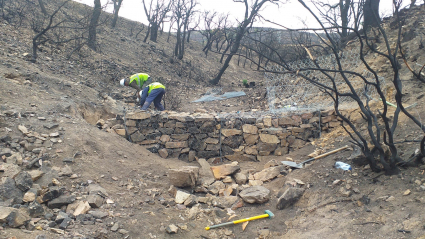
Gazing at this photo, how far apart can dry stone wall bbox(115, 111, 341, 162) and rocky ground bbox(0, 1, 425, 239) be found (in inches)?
8.9

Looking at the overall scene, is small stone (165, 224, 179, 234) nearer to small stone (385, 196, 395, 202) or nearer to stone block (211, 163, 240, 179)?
stone block (211, 163, 240, 179)

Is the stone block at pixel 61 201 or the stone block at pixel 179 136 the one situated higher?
the stone block at pixel 179 136

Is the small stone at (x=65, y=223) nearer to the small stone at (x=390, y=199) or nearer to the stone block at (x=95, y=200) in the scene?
the stone block at (x=95, y=200)

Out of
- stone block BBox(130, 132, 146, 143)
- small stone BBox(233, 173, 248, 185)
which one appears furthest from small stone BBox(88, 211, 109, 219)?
stone block BBox(130, 132, 146, 143)

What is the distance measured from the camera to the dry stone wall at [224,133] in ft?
17.2

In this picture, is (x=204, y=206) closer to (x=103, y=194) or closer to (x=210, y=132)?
(x=103, y=194)

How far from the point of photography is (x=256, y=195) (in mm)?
3641

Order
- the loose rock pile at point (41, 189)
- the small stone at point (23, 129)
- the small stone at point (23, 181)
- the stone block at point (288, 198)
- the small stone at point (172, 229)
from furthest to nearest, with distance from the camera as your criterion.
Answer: the small stone at point (23, 129) → the stone block at point (288, 198) → the small stone at point (172, 229) → the small stone at point (23, 181) → the loose rock pile at point (41, 189)

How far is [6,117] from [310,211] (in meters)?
4.16

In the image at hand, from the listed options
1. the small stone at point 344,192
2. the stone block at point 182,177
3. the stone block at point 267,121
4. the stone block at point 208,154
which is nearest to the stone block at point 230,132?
the stone block at point 208,154

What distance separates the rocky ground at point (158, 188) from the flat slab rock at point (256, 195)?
0.04 ft

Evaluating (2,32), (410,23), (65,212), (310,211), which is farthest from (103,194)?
(410,23)

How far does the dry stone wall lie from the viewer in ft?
17.2

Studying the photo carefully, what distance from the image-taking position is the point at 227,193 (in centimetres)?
397
